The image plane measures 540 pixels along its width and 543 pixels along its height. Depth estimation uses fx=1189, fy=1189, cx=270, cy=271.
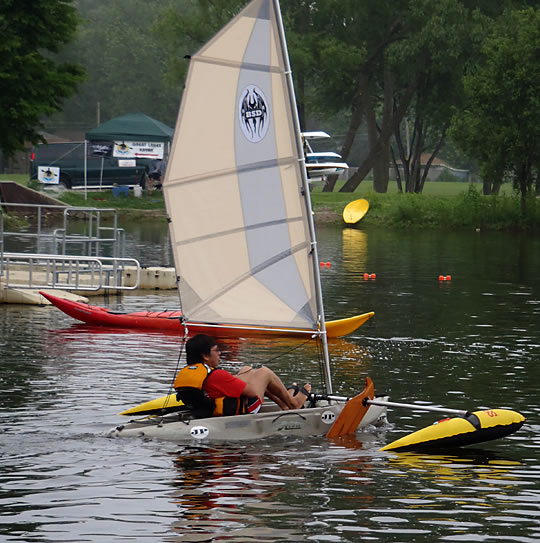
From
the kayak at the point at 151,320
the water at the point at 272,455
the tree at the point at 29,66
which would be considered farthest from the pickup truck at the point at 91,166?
the kayak at the point at 151,320

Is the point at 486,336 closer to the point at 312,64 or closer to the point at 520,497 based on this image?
the point at 520,497

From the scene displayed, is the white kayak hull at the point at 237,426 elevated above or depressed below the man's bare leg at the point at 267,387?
below

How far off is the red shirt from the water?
0.74 metres

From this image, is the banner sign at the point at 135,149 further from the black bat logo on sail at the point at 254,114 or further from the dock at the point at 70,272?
the black bat logo on sail at the point at 254,114

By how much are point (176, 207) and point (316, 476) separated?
5531 mm

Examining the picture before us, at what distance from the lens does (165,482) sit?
14.0 meters

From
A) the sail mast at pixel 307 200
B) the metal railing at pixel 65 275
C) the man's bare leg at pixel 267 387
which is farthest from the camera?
the metal railing at pixel 65 275

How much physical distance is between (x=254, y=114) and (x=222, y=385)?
4.33m

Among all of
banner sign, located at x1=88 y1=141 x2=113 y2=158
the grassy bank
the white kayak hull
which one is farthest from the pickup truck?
the white kayak hull

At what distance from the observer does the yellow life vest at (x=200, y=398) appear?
52.1 ft

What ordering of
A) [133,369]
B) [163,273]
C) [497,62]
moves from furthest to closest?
[497,62] → [163,273] → [133,369]

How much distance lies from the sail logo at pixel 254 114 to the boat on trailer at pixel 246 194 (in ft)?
0.05

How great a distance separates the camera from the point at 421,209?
69.9 m

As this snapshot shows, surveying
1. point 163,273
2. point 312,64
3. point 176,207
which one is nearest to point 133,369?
point 176,207
